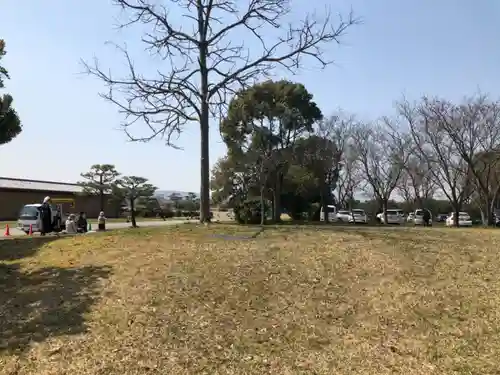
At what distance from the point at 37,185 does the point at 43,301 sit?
41624 millimetres

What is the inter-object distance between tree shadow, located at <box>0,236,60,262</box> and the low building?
29.3m

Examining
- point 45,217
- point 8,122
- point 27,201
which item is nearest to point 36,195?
point 27,201

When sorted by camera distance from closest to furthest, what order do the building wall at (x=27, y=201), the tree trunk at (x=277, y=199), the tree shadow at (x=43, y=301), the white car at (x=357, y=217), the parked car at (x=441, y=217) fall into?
the tree shadow at (x=43, y=301)
the tree trunk at (x=277, y=199)
the white car at (x=357, y=217)
the building wall at (x=27, y=201)
the parked car at (x=441, y=217)

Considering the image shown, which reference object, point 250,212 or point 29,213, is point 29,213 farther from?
point 250,212

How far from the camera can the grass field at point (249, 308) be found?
5508 mm

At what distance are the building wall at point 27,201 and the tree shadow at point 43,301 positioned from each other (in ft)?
113

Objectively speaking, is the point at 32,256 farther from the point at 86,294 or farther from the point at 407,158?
the point at 407,158

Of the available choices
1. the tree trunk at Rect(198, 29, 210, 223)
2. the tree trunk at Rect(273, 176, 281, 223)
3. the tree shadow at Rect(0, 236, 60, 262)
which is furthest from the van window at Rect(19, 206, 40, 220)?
the tree trunk at Rect(273, 176, 281, 223)

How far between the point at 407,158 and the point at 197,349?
32.5m

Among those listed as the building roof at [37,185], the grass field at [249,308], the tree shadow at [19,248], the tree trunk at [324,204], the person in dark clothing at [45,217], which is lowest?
the grass field at [249,308]

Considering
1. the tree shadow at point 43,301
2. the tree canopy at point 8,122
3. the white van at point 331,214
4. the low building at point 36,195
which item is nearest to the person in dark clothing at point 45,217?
the tree canopy at point 8,122

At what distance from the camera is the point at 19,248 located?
11344mm

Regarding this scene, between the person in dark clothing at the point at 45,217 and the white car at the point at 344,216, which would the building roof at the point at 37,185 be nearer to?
the white car at the point at 344,216

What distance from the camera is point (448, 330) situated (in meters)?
6.37
